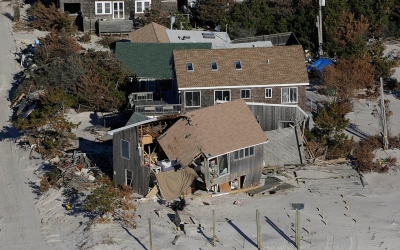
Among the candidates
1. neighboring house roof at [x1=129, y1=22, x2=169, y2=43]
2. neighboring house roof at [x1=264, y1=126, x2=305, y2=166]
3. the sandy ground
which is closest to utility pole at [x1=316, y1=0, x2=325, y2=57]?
neighboring house roof at [x1=129, y1=22, x2=169, y2=43]

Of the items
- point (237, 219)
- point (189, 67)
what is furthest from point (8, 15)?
point (237, 219)

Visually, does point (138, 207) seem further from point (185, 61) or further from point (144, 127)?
point (185, 61)

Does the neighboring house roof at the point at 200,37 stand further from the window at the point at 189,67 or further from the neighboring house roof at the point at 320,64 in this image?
the window at the point at 189,67

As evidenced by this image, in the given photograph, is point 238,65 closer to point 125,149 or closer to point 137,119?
point 137,119

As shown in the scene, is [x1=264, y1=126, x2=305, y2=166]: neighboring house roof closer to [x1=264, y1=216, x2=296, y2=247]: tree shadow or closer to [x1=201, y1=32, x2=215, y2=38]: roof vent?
[x1=264, y1=216, x2=296, y2=247]: tree shadow

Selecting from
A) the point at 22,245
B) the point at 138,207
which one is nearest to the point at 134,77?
the point at 138,207

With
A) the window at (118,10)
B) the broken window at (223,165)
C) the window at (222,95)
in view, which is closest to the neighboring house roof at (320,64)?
the window at (222,95)
